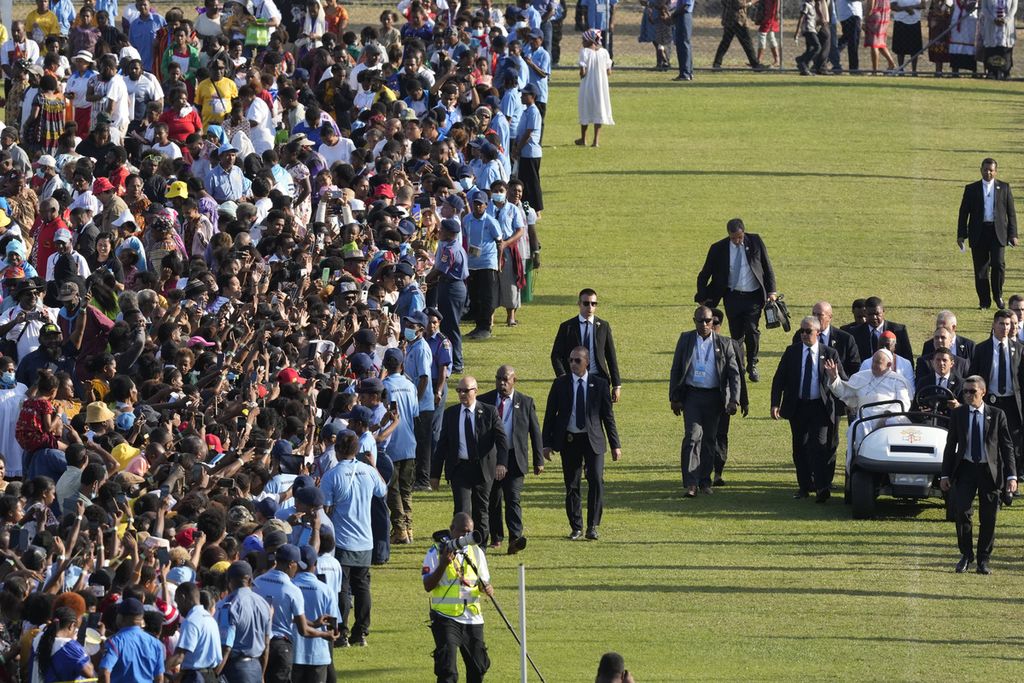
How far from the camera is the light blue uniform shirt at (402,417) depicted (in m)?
18.5

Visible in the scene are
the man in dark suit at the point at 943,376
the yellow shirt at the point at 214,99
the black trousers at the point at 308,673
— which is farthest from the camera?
the yellow shirt at the point at 214,99

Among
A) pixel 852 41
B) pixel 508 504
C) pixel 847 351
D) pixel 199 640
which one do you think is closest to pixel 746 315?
pixel 847 351

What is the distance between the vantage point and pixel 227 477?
15797mm

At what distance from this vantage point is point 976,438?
699 inches

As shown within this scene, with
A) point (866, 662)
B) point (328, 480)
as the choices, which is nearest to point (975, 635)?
point (866, 662)

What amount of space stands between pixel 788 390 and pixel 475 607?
582 centimetres

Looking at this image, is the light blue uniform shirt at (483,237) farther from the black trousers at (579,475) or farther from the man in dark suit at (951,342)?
the man in dark suit at (951,342)

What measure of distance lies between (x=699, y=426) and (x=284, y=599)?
6884 mm

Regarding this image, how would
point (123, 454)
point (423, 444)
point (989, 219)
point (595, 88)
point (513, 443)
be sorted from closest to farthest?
point (123, 454) < point (513, 443) < point (423, 444) < point (989, 219) < point (595, 88)

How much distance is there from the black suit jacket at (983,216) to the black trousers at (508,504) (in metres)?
9.10

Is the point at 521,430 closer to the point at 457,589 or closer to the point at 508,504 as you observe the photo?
the point at 508,504

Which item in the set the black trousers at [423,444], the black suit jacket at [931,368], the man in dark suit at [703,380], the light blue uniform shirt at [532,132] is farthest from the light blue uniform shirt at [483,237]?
the black suit jacket at [931,368]

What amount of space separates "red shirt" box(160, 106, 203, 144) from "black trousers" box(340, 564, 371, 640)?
1145 cm

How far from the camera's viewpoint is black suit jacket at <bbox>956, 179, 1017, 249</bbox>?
25.5 meters
